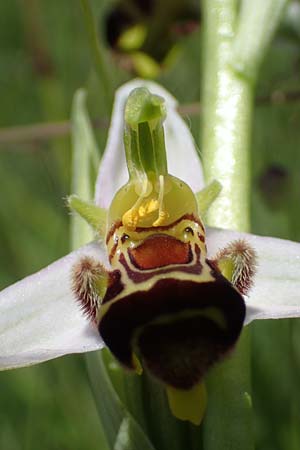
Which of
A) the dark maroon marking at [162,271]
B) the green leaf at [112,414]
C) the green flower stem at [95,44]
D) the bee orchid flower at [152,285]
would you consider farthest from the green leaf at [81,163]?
the dark maroon marking at [162,271]

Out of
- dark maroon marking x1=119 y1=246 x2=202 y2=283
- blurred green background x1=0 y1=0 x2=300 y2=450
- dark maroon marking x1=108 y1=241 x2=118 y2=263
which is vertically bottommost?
blurred green background x1=0 y1=0 x2=300 y2=450

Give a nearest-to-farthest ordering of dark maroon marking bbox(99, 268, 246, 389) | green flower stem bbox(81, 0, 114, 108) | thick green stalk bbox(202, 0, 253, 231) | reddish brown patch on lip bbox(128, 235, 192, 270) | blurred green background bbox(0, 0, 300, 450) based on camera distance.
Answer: dark maroon marking bbox(99, 268, 246, 389) < reddish brown patch on lip bbox(128, 235, 192, 270) < thick green stalk bbox(202, 0, 253, 231) < green flower stem bbox(81, 0, 114, 108) < blurred green background bbox(0, 0, 300, 450)

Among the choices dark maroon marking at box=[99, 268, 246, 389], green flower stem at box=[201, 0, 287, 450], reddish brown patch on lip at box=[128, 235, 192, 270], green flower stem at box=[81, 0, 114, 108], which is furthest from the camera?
green flower stem at box=[81, 0, 114, 108]

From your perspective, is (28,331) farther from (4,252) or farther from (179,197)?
(4,252)

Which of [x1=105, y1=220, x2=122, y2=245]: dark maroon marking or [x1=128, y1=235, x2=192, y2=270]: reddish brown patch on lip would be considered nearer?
[x1=128, y1=235, x2=192, y2=270]: reddish brown patch on lip

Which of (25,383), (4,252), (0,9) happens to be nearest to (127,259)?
(25,383)

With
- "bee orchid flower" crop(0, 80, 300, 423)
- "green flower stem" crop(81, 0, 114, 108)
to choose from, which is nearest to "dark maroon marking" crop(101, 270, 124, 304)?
"bee orchid flower" crop(0, 80, 300, 423)

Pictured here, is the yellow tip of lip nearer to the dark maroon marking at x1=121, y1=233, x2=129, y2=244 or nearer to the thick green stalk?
the dark maroon marking at x1=121, y1=233, x2=129, y2=244
